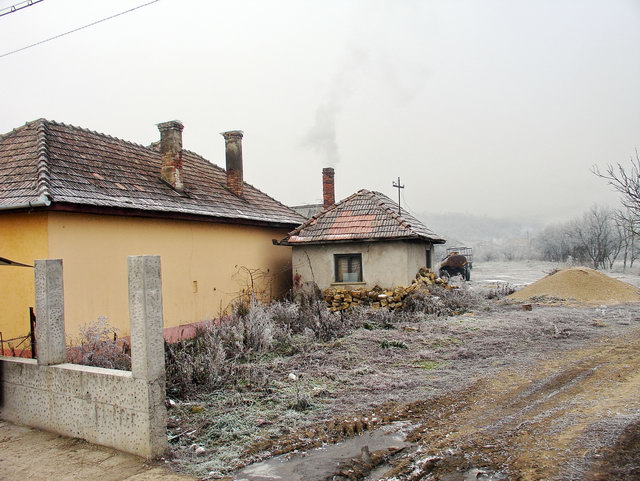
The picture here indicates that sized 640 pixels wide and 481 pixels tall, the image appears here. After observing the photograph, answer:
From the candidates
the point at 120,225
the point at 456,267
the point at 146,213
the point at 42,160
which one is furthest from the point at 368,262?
the point at 456,267

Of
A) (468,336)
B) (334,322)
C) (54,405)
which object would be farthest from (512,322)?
(54,405)

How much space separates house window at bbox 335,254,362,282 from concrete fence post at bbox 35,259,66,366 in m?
10.9

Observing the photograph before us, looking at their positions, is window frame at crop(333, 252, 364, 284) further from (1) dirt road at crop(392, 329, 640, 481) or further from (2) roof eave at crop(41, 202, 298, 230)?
(1) dirt road at crop(392, 329, 640, 481)

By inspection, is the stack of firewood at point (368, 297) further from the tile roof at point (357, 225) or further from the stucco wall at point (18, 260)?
the stucco wall at point (18, 260)

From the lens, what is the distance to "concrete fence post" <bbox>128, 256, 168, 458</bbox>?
566 centimetres

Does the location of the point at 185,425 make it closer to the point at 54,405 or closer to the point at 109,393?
the point at 109,393

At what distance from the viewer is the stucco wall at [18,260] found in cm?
989

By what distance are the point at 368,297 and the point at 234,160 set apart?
22.4 ft

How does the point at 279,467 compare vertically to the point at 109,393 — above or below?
below

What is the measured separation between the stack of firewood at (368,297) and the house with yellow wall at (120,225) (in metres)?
2.42

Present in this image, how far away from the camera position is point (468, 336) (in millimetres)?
11867

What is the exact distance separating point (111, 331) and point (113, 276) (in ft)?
3.82

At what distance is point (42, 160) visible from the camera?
36.1 feet

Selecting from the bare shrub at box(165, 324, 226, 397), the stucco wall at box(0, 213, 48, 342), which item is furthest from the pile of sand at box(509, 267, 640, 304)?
the stucco wall at box(0, 213, 48, 342)
